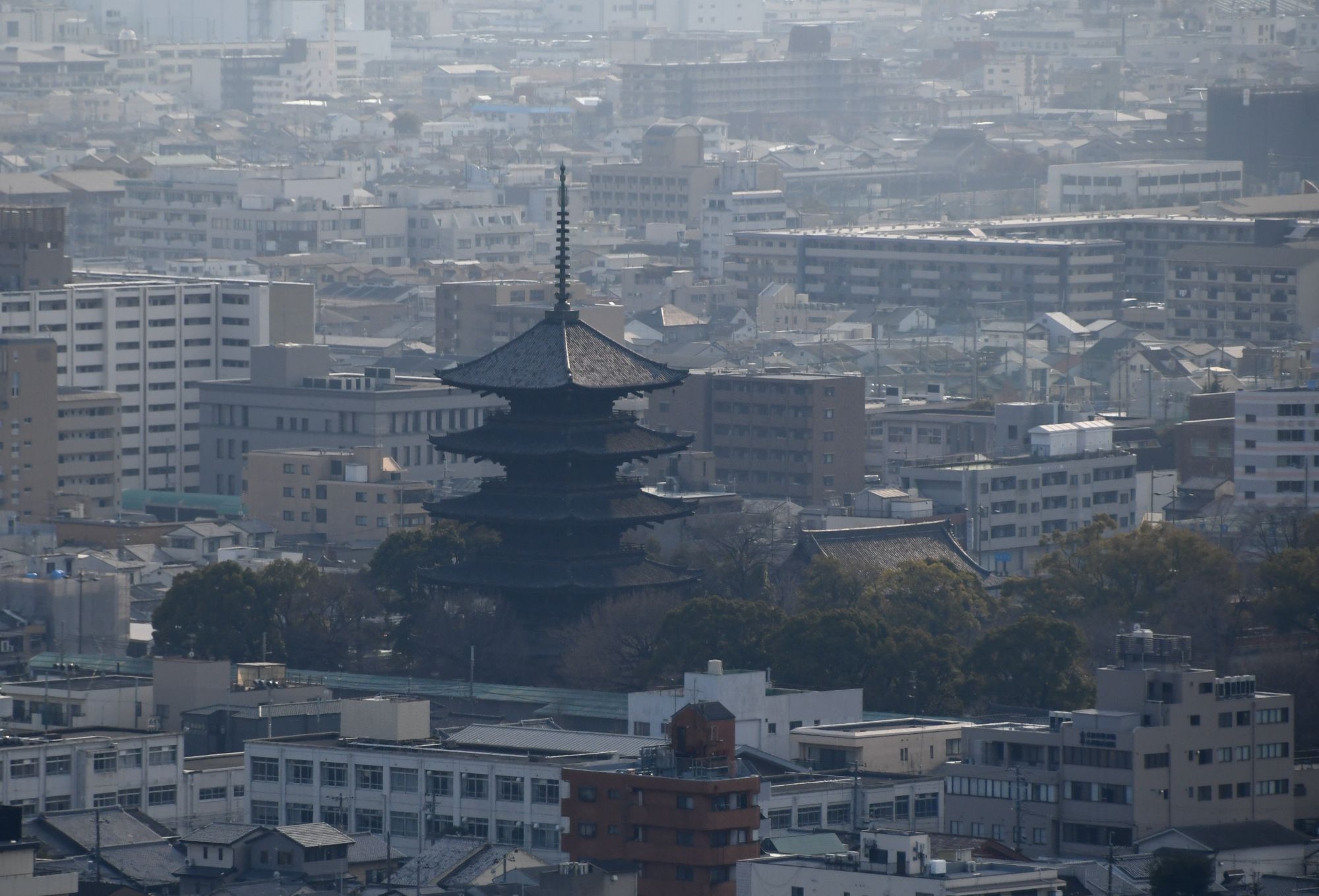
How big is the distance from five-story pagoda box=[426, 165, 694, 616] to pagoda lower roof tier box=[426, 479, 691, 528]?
2cm

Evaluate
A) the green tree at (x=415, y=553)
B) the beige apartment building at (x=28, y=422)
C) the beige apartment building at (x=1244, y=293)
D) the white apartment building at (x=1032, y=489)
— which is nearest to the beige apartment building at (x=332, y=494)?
the beige apartment building at (x=28, y=422)

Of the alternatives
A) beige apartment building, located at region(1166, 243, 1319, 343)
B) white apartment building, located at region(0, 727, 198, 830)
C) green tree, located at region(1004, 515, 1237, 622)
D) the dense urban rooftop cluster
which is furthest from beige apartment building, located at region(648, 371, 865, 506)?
white apartment building, located at region(0, 727, 198, 830)

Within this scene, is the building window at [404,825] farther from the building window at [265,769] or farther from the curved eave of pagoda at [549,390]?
the curved eave of pagoda at [549,390]

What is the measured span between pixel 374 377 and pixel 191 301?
1188cm

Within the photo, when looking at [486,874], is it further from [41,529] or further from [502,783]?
[41,529]

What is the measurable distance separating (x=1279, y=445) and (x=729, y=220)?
82.2 meters

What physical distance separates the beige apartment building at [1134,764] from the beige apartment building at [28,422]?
46.8 m

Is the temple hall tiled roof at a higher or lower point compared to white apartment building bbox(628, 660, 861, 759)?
higher

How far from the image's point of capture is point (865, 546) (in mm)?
76312

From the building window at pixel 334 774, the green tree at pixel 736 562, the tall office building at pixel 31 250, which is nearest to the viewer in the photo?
the building window at pixel 334 774

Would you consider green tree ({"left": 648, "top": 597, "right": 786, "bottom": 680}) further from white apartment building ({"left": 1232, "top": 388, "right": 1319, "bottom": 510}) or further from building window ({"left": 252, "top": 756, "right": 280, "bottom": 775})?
white apartment building ({"left": 1232, "top": 388, "right": 1319, "bottom": 510})

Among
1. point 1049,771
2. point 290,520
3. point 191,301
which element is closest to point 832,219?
point 191,301

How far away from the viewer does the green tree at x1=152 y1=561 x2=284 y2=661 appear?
65.9 metres

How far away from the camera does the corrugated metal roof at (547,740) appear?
52.7 m
